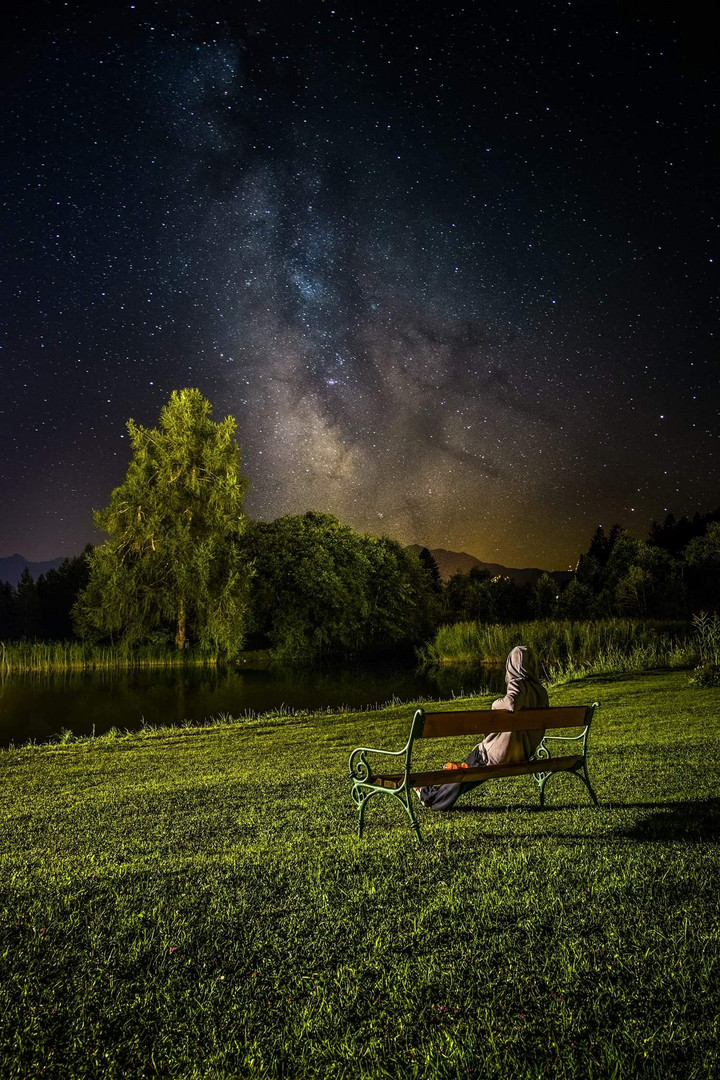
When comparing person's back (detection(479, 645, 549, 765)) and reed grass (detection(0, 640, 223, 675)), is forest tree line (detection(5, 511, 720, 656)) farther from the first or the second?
person's back (detection(479, 645, 549, 765))

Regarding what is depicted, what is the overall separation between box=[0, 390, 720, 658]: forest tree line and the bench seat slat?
93.9 ft

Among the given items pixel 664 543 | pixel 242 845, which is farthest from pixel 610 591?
pixel 242 845

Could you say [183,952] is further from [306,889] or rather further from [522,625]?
[522,625]

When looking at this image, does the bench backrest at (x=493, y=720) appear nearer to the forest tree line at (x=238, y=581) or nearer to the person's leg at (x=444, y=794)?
the person's leg at (x=444, y=794)

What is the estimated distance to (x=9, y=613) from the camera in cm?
4584

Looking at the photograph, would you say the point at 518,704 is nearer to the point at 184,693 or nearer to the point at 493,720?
the point at 493,720

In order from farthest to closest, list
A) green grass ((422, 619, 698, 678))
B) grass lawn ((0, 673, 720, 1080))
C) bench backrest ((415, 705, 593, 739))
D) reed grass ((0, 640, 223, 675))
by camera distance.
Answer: reed grass ((0, 640, 223, 675)), green grass ((422, 619, 698, 678)), bench backrest ((415, 705, 593, 739)), grass lawn ((0, 673, 720, 1080))

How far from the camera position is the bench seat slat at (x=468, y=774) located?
513 cm

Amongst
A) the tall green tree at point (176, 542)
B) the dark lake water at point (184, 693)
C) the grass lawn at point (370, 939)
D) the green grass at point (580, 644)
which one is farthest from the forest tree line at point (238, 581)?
the grass lawn at point (370, 939)

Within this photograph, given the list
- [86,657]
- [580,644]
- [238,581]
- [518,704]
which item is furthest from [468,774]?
[238,581]

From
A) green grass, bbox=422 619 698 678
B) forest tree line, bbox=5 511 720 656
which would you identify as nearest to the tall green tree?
forest tree line, bbox=5 511 720 656

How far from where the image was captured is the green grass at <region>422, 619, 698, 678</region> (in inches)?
784

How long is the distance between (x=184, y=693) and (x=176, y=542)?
12673mm

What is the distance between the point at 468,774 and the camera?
17.0 ft
